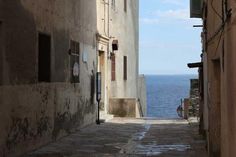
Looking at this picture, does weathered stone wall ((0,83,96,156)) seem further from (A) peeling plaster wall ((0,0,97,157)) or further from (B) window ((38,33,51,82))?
(B) window ((38,33,51,82))

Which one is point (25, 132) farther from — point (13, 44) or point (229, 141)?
point (229, 141)

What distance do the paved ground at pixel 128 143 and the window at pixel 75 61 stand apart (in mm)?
1614

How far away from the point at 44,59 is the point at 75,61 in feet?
11.0

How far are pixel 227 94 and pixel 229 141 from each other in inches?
23.4

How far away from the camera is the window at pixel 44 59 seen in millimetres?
13773

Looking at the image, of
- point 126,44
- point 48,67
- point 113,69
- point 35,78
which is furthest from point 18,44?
point 126,44

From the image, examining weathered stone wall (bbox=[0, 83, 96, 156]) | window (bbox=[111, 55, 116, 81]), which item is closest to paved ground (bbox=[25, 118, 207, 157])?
weathered stone wall (bbox=[0, 83, 96, 156])

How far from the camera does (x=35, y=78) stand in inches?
509

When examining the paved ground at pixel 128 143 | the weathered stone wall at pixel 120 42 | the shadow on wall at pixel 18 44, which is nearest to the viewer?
the shadow on wall at pixel 18 44

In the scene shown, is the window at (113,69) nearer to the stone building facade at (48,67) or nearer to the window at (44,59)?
the stone building facade at (48,67)

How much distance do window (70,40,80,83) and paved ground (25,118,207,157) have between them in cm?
161

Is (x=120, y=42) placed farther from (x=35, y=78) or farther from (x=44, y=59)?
(x=35, y=78)

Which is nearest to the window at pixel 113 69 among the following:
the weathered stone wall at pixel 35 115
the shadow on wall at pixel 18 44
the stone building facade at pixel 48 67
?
the stone building facade at pixel 48 67

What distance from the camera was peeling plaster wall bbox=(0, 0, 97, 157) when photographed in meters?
11.2
